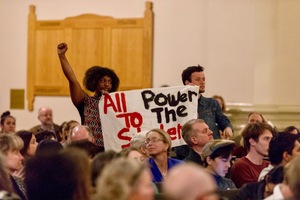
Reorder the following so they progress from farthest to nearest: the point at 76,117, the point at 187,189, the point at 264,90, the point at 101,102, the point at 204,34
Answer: the point at 76,117 < the point at 204,34 < the point at 264,90 < the point at 101,102 < the point at 187,189

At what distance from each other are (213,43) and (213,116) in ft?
15.4

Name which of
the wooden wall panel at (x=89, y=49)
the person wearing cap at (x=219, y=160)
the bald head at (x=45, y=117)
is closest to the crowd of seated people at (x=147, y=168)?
the person wearing cap at (x=219, y=160)

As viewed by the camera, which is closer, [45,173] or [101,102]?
[45,173]

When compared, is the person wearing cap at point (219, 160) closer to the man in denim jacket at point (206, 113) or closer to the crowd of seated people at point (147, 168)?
the crowd of seated people at point (147, 168)

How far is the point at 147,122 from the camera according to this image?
8.71m

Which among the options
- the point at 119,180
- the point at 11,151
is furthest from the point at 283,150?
the point at 119,180

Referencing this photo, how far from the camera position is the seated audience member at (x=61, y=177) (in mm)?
4449

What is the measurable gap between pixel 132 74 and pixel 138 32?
0.71m

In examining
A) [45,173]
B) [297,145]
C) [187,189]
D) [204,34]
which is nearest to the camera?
[187,189]

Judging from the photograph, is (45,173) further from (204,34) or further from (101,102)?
(204,34)

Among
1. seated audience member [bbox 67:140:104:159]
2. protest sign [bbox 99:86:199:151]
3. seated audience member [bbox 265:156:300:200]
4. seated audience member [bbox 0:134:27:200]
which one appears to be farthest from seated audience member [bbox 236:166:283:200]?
protest sign [bbox 99:86:199:151]

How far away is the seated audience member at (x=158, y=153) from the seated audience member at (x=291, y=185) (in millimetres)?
2133

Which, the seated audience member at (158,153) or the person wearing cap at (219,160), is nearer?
the person wearing cap at (219,160)

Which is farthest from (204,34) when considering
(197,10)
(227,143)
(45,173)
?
(45,173)
